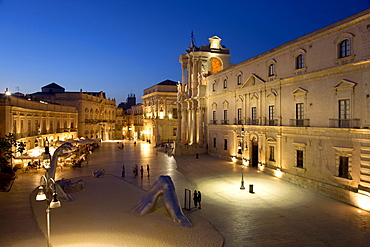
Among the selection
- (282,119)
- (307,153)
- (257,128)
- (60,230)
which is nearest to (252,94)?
(257,128)

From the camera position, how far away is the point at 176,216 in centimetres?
1271

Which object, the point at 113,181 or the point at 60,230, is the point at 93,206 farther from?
the point at 113,181

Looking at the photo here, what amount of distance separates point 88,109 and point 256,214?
53114 mm

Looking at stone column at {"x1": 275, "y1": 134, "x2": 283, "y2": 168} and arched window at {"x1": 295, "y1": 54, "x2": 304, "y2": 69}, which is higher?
arched window at {"x1": 295, "y1": 54, "x2": 304, "y2": 69}

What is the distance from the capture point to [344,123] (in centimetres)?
1698

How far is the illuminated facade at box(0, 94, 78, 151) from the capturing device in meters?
27.0

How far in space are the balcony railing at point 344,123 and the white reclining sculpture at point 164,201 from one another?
1117cm

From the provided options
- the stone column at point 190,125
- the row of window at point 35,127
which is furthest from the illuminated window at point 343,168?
the stone column at point 190,125

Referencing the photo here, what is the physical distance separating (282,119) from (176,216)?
1407 centimetres

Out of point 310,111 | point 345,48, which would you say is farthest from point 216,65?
point 345,48

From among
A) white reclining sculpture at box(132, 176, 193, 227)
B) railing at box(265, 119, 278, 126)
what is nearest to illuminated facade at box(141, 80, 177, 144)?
railing at box(265, 119, 278, 126)

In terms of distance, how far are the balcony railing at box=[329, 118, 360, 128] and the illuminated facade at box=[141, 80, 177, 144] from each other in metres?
40.6

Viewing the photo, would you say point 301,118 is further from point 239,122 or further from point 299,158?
point 239,122

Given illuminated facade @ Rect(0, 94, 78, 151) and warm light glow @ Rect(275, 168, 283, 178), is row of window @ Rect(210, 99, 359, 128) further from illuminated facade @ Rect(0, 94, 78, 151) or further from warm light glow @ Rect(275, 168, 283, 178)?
illuminated facade @ Rect(0, 94, 78, 151)
